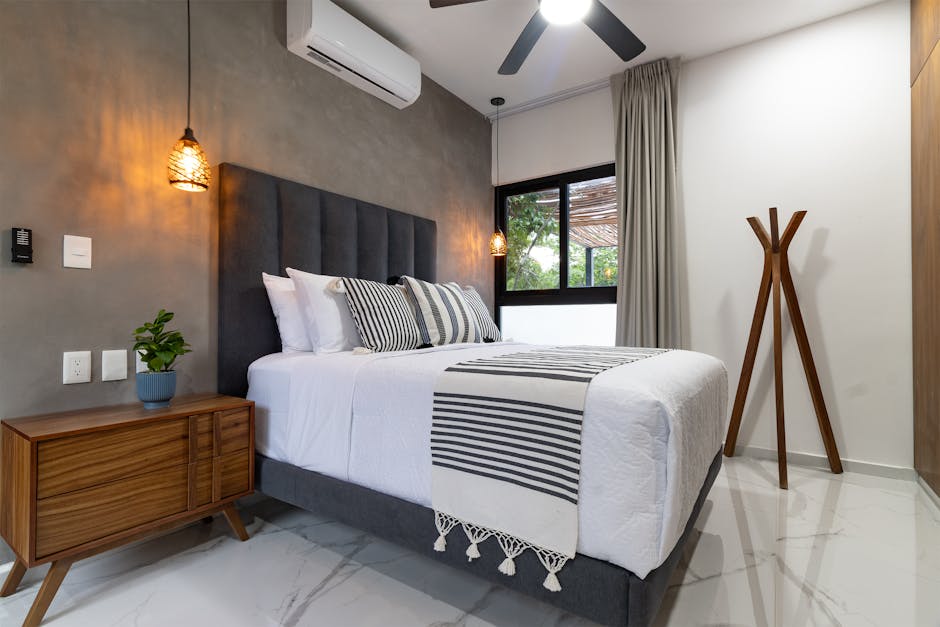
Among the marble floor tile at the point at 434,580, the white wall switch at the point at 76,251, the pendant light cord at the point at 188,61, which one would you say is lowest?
the marble floor tile at the point at 434,580

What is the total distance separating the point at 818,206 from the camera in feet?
9.35

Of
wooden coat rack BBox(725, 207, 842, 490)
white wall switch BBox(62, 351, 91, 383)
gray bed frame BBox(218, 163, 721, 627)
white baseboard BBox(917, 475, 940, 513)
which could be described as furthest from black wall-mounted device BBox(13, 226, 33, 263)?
white baseboard BBox(917, 475, 940, 513)

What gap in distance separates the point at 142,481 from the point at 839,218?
3.74 m

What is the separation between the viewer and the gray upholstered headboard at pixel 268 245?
85.0 inches


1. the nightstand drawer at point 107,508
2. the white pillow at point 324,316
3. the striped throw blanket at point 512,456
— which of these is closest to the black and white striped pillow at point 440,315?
the white pillow at point 324,316

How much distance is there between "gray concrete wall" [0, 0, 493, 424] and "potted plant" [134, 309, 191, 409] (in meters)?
0.25

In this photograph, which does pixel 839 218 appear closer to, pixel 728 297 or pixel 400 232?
pixel 728 297

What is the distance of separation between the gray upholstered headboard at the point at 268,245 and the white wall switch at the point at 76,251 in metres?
0.50

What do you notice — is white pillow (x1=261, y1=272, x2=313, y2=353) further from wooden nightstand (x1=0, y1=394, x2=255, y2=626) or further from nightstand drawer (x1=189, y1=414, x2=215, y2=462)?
nightstand drawer (x1=189, y1=414, x2=215, y2=462)

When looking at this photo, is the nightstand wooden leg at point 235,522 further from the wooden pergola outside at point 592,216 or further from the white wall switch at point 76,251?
the wooden pergola outside at point 592,216

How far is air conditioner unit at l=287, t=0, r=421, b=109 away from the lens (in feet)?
7.93

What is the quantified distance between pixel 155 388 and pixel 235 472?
1.45 feet

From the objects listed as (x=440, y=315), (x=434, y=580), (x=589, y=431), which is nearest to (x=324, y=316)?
(x=440, y=315)

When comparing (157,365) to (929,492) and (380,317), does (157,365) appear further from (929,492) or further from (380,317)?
(929,492)
